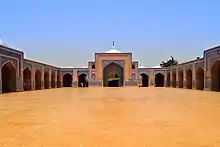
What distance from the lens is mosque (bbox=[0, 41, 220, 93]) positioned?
2309 centimetres

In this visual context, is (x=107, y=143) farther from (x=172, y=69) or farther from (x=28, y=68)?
(x=172, y=69)

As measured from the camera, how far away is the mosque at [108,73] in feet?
75.8

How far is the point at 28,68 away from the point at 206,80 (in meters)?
14.2

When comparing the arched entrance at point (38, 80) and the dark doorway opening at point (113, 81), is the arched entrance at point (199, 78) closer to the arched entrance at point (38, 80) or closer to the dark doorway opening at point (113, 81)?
the arched entrance at point (38, 80)

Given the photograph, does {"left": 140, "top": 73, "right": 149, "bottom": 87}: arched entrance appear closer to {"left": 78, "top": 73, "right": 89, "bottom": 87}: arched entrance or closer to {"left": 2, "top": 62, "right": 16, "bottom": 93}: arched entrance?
{"left": 78, "top": 73, "right": 89, "bottom": 87}: arched entrance

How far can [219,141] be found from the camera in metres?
4.59

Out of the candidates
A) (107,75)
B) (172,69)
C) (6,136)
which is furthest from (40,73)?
(6,136)

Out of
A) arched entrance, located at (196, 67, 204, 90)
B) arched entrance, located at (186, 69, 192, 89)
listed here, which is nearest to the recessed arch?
arched entrance, located at (196, 67, 204, 90)

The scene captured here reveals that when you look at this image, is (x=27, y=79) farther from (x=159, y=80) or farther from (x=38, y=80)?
(x=159, y=80)

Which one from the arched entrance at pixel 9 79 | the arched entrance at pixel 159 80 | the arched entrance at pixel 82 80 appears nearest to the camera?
the arched entrance at pixel 9 79

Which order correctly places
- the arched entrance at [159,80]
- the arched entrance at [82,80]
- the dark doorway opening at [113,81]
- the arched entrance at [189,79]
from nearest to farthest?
the arched entrance at [189,79]
the dark doorway opening at [113,81]
the arched entrance at [82,80]
the arched entrance at [159,80]

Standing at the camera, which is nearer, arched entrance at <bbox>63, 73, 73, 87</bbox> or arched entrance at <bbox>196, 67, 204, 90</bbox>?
arched entrance at <bbox>196, 67, 204, 90</bbox>

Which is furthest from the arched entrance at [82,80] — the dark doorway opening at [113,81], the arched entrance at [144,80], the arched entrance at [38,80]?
the arched entrance at [38,80]

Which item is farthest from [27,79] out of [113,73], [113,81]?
[113,81]
